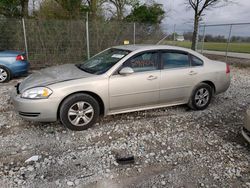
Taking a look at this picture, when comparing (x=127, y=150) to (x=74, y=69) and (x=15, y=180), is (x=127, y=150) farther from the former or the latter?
(x=74, y=69)

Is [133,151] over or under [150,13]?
under

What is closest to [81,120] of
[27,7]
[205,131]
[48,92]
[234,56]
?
[48,92]

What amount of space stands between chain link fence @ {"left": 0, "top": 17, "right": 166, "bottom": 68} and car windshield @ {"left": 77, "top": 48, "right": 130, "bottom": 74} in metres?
5.55

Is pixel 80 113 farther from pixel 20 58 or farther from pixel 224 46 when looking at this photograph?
pixel 224 46

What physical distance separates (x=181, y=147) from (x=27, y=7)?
1257cm

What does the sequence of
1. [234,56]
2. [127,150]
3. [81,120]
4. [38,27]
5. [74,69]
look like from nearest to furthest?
[127,150] < [81,120] < [74,69] < [38,27] < [234,56]

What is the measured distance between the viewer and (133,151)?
2922 millimetres

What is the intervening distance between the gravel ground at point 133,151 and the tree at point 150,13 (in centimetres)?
1468

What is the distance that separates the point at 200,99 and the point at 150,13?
50.2 ft

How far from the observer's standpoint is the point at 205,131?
354 centimetres

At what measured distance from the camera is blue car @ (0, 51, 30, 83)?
632 cm

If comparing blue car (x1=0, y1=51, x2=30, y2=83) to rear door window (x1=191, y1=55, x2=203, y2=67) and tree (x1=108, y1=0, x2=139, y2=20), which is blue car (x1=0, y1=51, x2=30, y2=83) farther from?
tree (x1=108, y1=0, x2=139, y2=20)

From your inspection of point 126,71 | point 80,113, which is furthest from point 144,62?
point 80,113

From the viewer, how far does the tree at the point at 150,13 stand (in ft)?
55.8
